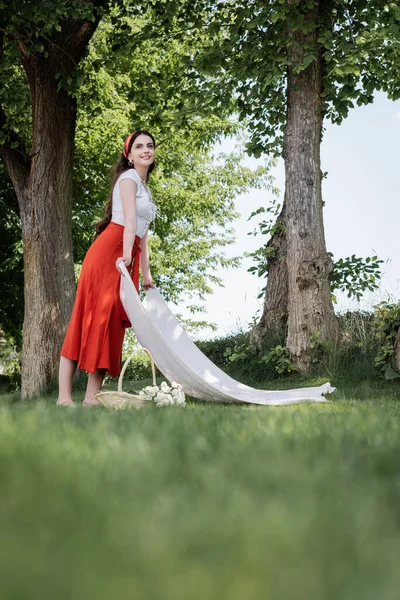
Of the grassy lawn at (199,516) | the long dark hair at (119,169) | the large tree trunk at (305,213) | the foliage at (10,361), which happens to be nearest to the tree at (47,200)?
the large tree trunk at (305,213)

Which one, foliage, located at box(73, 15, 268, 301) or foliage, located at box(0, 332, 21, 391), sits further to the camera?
foliage, located at box(0, 332, 21, 391)

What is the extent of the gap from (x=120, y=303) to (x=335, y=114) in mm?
6775

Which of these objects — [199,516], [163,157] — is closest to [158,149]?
[163,157]

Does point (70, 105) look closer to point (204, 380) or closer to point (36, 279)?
point (36, 279)

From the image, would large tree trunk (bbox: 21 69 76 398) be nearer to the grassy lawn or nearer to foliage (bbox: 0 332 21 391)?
foliage (bbox: 0 332 21 391)

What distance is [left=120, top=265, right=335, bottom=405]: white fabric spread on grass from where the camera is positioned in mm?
6750

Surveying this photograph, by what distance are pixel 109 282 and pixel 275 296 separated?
3977mm

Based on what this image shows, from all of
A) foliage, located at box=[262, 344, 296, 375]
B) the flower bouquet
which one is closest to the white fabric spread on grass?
the flower bouquet

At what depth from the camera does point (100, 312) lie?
22.4ft

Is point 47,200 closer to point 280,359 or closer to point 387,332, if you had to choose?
point 280,359

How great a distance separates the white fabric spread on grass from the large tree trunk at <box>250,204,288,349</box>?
109 inches

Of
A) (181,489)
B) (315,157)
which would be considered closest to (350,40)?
(315,157)

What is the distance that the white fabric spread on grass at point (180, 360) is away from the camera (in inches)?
266

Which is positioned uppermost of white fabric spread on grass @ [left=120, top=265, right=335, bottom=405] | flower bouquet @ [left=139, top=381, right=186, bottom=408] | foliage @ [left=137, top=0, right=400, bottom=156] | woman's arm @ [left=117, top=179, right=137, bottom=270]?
foliage @ [left=137, top=0, right=400, bottom=156]
